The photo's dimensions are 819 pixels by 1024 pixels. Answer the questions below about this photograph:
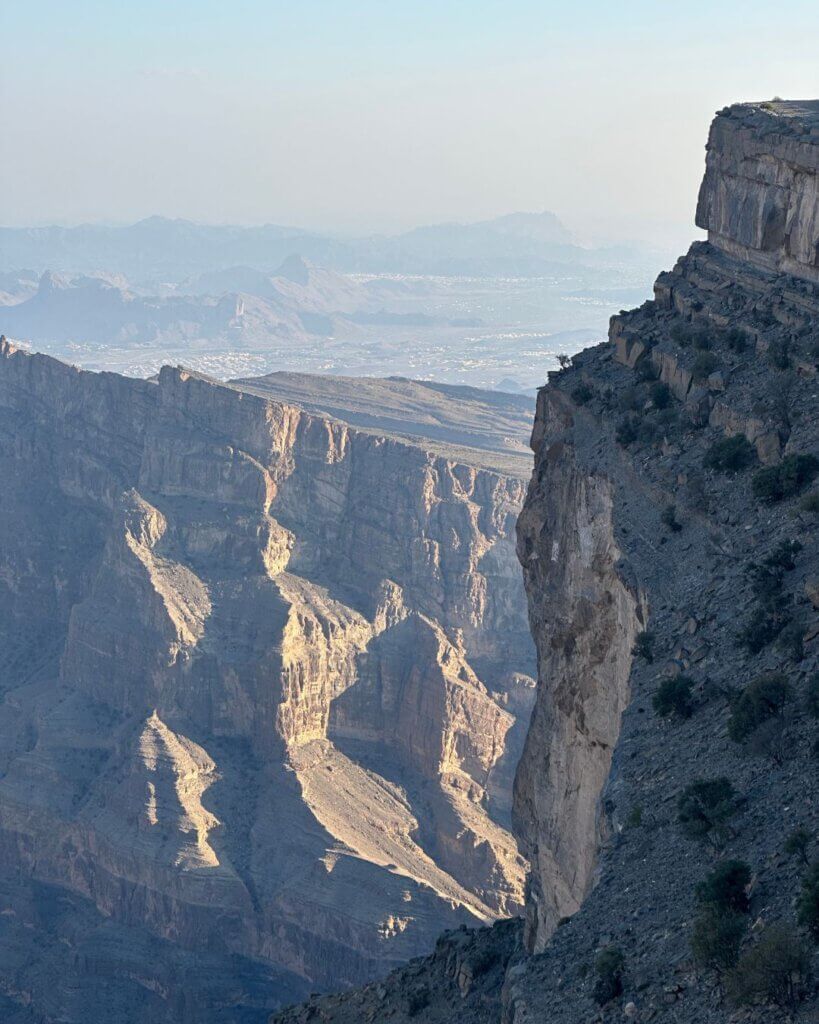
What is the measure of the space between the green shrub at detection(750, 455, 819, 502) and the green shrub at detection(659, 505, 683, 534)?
1.58m

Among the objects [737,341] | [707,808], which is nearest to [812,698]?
[707,808]

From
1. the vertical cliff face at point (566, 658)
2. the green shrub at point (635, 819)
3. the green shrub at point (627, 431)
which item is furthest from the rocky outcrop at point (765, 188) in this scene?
the green shrub at point (635, 819)

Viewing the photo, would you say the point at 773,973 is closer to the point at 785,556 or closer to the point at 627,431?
the point at 785,556

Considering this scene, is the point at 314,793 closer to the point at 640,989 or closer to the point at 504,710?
the point at 504,710

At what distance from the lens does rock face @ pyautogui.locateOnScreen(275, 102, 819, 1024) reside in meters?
19.6

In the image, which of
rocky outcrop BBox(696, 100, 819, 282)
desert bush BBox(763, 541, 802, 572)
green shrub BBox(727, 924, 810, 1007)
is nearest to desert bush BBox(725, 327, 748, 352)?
rocky outcrop BBox(696, 100, 819, 282)

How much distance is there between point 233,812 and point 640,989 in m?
86.7

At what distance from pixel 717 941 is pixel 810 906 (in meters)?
1.12

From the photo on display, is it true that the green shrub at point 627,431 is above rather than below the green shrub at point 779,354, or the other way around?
below

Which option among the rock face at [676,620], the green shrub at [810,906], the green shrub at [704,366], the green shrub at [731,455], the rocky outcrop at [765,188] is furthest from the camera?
the rocky outcrop at [765,188]

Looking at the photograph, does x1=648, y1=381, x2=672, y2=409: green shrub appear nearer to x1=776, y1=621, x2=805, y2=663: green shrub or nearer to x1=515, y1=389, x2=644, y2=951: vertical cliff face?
A: x1=515, y1=389, x2=644, y2=951: vertical cliff face

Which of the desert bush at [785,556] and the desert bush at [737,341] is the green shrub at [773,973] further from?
the desert bush at [737,341]

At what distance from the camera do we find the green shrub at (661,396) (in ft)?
112

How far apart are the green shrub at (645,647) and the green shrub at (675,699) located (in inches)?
66.5
